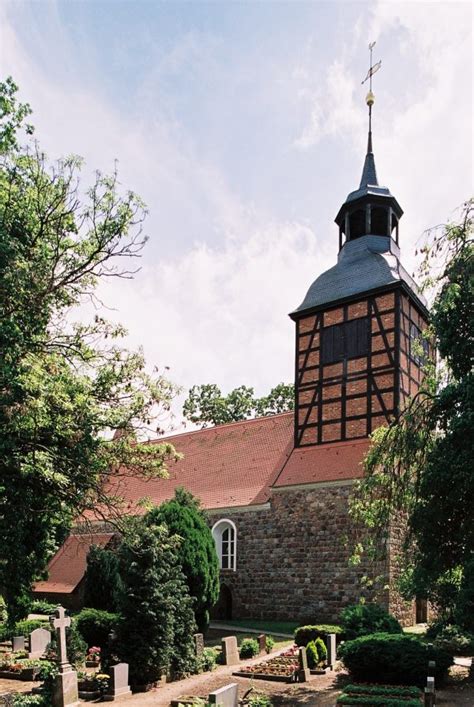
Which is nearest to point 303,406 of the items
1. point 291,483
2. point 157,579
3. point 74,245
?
point 291,483

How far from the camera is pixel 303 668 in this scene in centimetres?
1241

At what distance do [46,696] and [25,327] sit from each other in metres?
5.75

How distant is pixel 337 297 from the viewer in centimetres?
2167

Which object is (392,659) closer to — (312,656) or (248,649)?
(312,656)

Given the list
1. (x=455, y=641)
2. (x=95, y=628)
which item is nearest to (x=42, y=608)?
(x=95, y=628)

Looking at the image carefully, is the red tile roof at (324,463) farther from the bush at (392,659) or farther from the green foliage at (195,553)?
the bush at (392,659)

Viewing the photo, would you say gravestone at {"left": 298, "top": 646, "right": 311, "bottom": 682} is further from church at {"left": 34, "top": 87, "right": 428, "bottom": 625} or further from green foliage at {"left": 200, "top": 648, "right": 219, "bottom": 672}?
church at {"left": 34, "top": 87, "right": 428, "bottom": 625}

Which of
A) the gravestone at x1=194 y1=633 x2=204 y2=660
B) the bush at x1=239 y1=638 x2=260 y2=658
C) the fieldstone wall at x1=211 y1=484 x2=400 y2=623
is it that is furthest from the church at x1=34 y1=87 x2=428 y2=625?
the gravestone at x1=194 y1=633 x2=204 y2=660

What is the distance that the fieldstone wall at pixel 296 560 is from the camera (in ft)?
63.6

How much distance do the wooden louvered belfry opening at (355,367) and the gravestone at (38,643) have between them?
385 inches

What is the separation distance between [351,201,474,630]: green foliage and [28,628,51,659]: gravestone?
7.76 m

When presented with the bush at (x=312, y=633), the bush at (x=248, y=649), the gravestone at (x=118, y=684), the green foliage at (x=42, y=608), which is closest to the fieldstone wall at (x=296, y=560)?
the bush at (x=312, y=633)

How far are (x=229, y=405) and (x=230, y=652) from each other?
2531 cm

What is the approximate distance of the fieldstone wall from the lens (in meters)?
19.4
